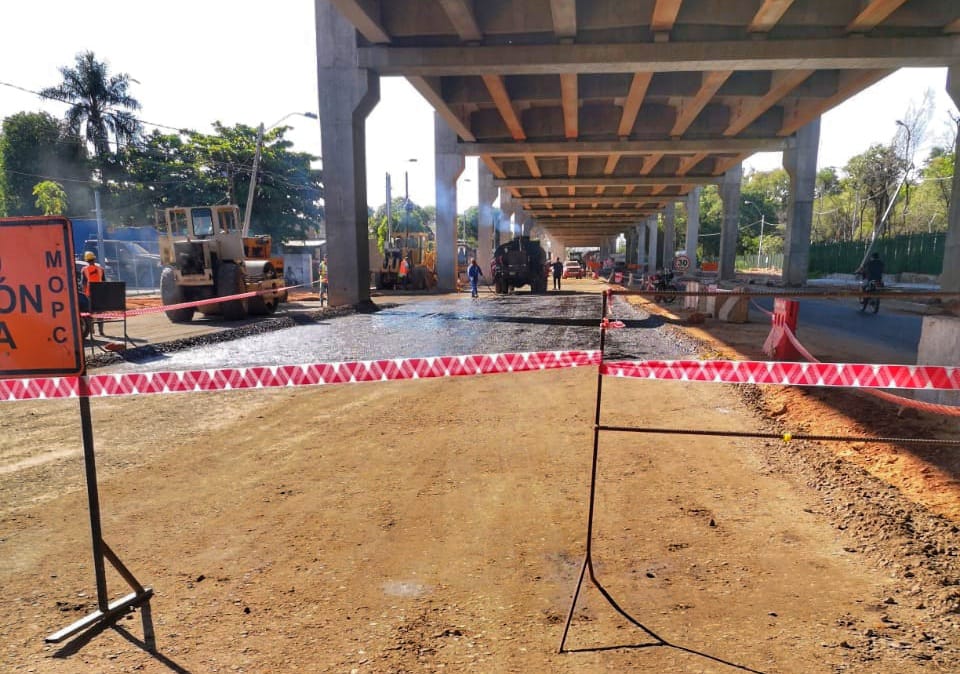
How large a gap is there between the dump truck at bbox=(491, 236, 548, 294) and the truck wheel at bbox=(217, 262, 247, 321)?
15.1 metres

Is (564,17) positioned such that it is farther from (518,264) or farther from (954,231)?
(518,264)

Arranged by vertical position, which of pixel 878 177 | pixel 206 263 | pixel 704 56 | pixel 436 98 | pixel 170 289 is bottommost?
pixel 170 289

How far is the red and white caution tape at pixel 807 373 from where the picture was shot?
11.0ft

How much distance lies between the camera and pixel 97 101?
1923 inches

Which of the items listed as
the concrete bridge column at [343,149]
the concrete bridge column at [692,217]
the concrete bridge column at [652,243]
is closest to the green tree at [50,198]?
the concrete bridge column at [343,149]

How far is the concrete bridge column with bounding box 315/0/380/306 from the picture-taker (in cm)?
1825

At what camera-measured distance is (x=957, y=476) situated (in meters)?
4.54

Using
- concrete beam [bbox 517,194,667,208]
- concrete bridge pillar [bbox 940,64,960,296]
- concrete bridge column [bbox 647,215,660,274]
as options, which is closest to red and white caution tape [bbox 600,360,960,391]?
concrete bridge pillar [bbox 940,64,960,296]

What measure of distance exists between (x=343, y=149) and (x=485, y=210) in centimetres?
2181

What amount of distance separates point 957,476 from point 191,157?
179ft

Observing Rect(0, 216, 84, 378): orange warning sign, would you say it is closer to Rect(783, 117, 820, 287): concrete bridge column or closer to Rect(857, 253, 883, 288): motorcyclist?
Rect(857, 253, 883, 288): motorcyclist

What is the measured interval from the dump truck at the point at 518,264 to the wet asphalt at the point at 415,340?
35.4ft

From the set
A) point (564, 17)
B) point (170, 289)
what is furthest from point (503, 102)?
point (170, 289)

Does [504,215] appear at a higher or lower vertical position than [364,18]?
lower
